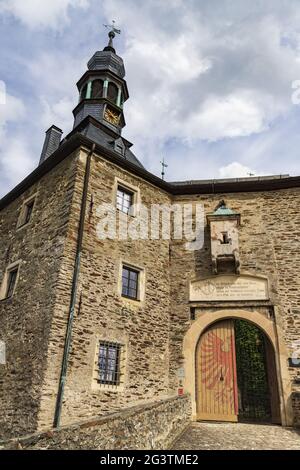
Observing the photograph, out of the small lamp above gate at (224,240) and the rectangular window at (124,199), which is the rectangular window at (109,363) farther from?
the rectangular window at (124,199)

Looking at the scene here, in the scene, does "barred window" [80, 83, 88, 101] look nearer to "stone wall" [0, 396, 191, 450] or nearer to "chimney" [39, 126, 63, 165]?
"chimney" [39, 126, 63, 165]

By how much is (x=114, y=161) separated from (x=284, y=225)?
18.2ft

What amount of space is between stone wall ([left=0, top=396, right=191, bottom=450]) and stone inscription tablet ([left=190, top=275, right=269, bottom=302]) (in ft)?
12.4

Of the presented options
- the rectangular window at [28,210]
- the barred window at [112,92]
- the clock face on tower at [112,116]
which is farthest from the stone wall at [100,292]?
the barred window at [112,92]

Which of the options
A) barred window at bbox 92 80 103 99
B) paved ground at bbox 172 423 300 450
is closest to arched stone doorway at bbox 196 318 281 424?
paved ground at bbox 172 423 300 450

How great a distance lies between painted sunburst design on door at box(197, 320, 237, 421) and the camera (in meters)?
9.17

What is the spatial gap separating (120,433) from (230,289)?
20.5 ft

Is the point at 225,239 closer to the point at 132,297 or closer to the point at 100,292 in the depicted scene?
the point at 132,297

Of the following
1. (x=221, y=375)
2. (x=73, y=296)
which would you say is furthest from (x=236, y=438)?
(x=73, y=296)

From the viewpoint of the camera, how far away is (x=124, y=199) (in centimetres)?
1086

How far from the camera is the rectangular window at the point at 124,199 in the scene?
10643mm

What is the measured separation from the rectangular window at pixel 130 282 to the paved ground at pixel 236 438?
3529 millimetres

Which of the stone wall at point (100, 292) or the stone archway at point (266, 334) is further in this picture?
the stone archway at point (266, 334)

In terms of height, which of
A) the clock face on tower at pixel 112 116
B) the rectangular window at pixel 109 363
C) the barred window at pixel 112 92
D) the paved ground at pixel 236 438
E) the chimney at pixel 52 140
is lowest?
the paved ground at pixel 236 438
